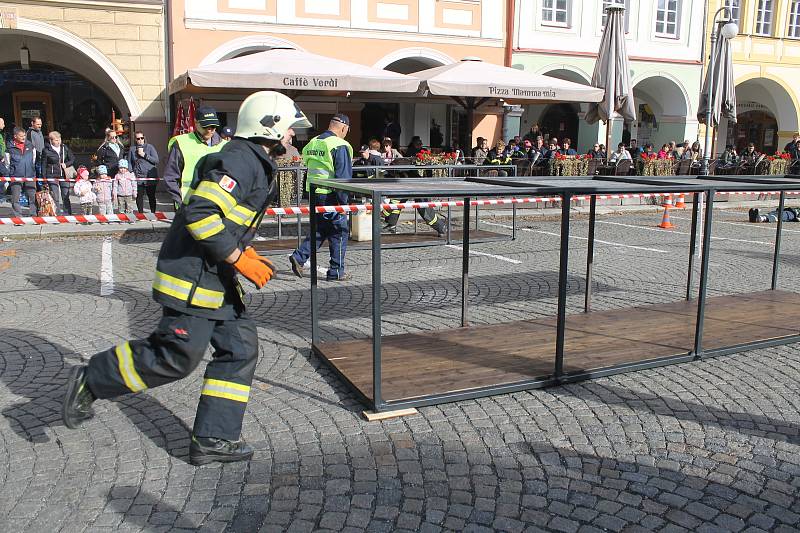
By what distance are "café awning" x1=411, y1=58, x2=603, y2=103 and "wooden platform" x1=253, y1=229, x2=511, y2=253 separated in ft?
11.2

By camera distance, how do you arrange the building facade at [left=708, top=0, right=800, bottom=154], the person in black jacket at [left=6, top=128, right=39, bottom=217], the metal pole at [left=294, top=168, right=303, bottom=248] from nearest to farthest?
the metal pole at [left=294, top=168, right=303, bottom=248] < the person in black jacket at [left=6, top=128, right=39, bottom=217] < the building facade at [left=708, top=0, right=800, bottom=154]

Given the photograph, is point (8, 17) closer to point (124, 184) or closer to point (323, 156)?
point (124, 184)

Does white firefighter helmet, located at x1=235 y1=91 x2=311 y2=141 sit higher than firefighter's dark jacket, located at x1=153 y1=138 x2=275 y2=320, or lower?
higher

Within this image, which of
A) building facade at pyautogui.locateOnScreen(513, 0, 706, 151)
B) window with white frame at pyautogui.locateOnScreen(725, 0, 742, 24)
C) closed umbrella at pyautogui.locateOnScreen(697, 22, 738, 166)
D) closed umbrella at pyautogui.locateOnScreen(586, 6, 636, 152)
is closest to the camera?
closed umbrella at pyautogui.locateOnScreen(697, 22, 738, 166)

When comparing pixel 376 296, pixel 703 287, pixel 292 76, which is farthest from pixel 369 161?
pixel 376 296

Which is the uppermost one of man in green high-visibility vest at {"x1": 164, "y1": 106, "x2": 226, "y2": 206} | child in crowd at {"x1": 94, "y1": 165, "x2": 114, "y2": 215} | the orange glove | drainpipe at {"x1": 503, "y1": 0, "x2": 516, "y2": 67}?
drainpipe at {"x1": 503, "y1": 0, "x2": 516, "y2": 67}

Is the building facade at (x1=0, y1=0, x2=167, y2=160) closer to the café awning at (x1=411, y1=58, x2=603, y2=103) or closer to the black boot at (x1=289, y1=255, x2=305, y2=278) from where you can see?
the café awning at (x1=411, y1=58, x2=603, y2=103)

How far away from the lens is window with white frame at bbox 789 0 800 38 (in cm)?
2569

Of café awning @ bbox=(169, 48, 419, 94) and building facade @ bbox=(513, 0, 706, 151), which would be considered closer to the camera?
café awning @ bbox=(169, 48, 419, 94)

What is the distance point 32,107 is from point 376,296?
67.2 feet

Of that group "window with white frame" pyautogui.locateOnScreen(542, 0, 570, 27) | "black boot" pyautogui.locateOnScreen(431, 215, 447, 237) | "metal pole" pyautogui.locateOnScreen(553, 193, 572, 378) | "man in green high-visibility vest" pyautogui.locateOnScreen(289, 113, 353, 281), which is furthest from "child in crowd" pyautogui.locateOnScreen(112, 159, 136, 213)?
"window with white frame" pyautogui.locateOnScreen(542, 0, 570, 27)

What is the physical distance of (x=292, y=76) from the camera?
13133mm

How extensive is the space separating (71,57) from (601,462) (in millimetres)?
19416

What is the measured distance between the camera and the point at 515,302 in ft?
23.9
